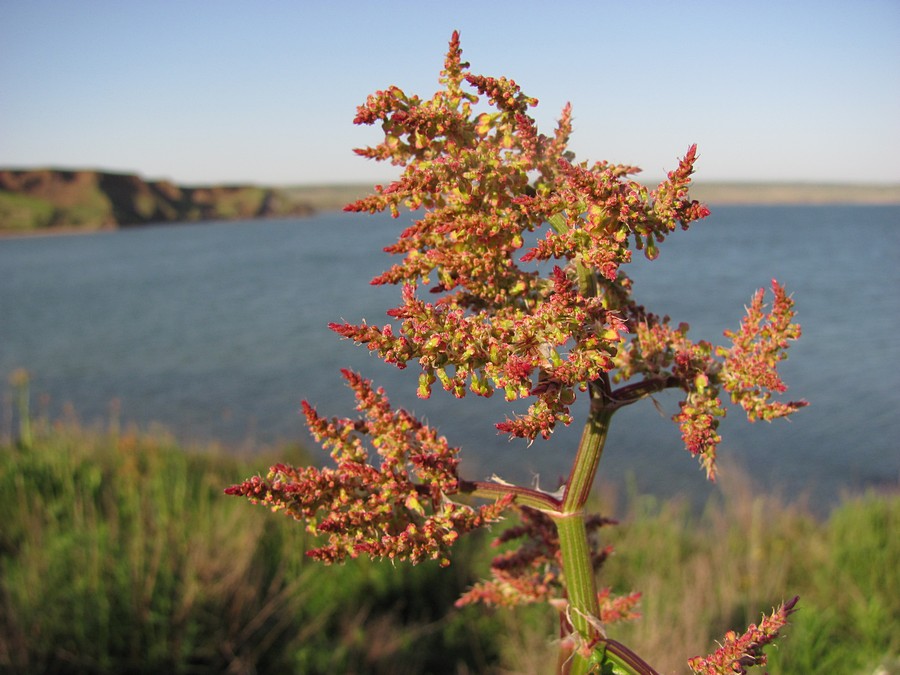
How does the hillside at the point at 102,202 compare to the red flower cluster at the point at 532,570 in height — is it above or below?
above

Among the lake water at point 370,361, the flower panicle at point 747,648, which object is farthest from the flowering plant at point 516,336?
the lake water at point 370,361

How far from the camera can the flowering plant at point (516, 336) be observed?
111cm

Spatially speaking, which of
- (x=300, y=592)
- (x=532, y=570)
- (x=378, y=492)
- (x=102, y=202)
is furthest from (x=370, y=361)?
(x=102, y=202)

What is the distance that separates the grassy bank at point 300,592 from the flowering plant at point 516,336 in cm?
388

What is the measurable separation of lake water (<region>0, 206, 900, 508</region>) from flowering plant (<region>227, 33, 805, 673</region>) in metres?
0.95

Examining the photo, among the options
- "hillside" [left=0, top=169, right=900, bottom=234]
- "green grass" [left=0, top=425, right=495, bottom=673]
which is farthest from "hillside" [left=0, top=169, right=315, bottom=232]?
"green grass" [left=0, top=425, right=495, bottom=673]

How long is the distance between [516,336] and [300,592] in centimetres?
570

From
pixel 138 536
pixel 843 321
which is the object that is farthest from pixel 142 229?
pixel 138 536

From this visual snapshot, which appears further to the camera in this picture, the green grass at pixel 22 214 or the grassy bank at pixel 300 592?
the green grass at pixel 22 214

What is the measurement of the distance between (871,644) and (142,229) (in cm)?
14276

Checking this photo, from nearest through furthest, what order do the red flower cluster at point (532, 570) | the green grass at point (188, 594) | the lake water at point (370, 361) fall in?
the red flower cluster at point (532, 570)
the green grass at point (188, 594)
the lake water at point (370, 361)

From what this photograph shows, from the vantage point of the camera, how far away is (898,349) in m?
23.6

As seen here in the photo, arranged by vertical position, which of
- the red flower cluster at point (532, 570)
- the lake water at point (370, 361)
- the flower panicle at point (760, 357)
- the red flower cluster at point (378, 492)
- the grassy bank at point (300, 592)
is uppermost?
the flower panicle at point (760, 357)

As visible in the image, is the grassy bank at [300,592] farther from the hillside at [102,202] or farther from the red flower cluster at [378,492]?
the hillside at [102,202]
